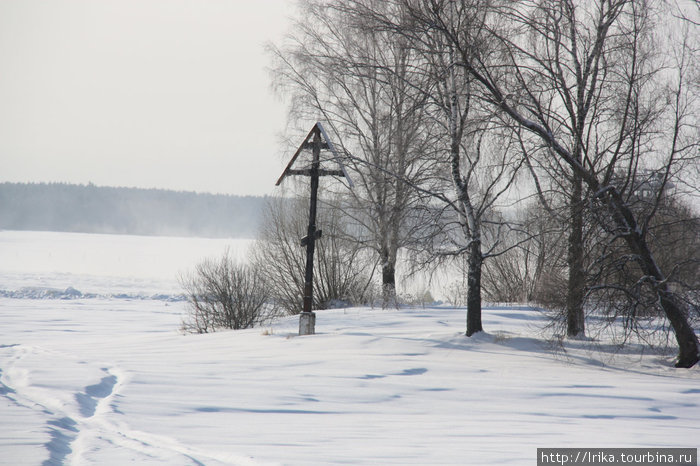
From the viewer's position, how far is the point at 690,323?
Result: 8594 mm

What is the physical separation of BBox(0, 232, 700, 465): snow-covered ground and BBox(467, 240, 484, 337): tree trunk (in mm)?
216

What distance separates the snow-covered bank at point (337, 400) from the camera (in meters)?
4.25

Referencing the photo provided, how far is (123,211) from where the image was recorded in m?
166

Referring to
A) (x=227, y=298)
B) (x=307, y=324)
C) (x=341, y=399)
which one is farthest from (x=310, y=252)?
(x=341, y=399)

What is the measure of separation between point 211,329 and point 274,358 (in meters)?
7.40

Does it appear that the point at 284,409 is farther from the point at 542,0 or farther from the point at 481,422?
the point at 542,0

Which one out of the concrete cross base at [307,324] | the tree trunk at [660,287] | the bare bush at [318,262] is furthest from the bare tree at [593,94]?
the bare bush at [318,262]

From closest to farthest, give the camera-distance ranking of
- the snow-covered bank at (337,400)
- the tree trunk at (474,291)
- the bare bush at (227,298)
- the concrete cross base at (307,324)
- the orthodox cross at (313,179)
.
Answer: the snow-covered bank at (337,400) < the tree trunk at (474,291) < the concrete cross base at (307,324) < the orthodox cross at (313,179) < the bare bush at (227,298)

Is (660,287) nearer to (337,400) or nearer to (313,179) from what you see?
(337,400)

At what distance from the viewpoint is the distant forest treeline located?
154500 mm

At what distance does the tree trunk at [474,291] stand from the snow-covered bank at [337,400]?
0.28 meters

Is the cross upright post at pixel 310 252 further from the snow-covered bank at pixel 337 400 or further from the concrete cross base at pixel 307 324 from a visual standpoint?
the snow-covered bank at pixel 337 400

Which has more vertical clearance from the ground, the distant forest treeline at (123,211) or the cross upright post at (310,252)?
the distant forest treeline at (123,211)

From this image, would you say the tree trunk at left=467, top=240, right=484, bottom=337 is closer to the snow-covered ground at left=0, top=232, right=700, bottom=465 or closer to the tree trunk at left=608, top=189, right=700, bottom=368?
the snow-covered ground at left=0, top=232, right=700, bottom=465
